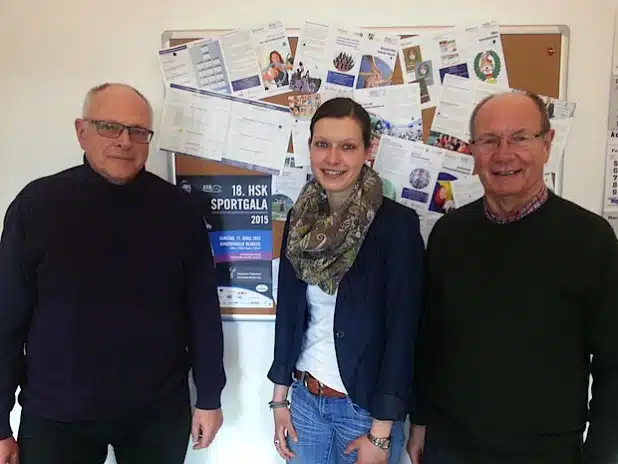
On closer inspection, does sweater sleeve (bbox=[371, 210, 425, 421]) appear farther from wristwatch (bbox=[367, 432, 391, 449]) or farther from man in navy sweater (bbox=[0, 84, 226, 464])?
man in navy sweater (bbox=[0, 84, 226, 464])

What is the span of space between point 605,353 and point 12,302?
1456 millimetres

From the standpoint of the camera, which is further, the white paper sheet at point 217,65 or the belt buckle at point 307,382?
the white paper sheet at point 217,65

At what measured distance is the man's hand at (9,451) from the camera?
4.30 feet

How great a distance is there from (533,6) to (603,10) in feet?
0.73

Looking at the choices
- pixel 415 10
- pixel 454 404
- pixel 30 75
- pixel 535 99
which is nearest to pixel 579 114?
pixel 535 99

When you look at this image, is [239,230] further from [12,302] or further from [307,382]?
[12,302]

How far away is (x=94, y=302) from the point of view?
4.25ft

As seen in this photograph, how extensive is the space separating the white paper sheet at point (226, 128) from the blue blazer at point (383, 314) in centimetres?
54

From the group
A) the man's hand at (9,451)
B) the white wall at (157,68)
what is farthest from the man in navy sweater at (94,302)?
the white wall at (157,68)

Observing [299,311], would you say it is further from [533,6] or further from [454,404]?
[533,6]

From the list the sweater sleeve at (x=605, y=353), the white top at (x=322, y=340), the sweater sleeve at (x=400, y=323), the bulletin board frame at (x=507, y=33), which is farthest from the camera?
the bulletin board frame at (x=507, y=33)

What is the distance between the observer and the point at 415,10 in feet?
5.27

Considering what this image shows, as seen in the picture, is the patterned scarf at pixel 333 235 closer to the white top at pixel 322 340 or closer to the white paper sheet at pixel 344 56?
the white top at pixel 322 340

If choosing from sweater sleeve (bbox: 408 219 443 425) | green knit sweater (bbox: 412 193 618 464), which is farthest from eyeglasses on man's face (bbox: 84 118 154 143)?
green knit sweater (bbox: 412 193 618 464)
